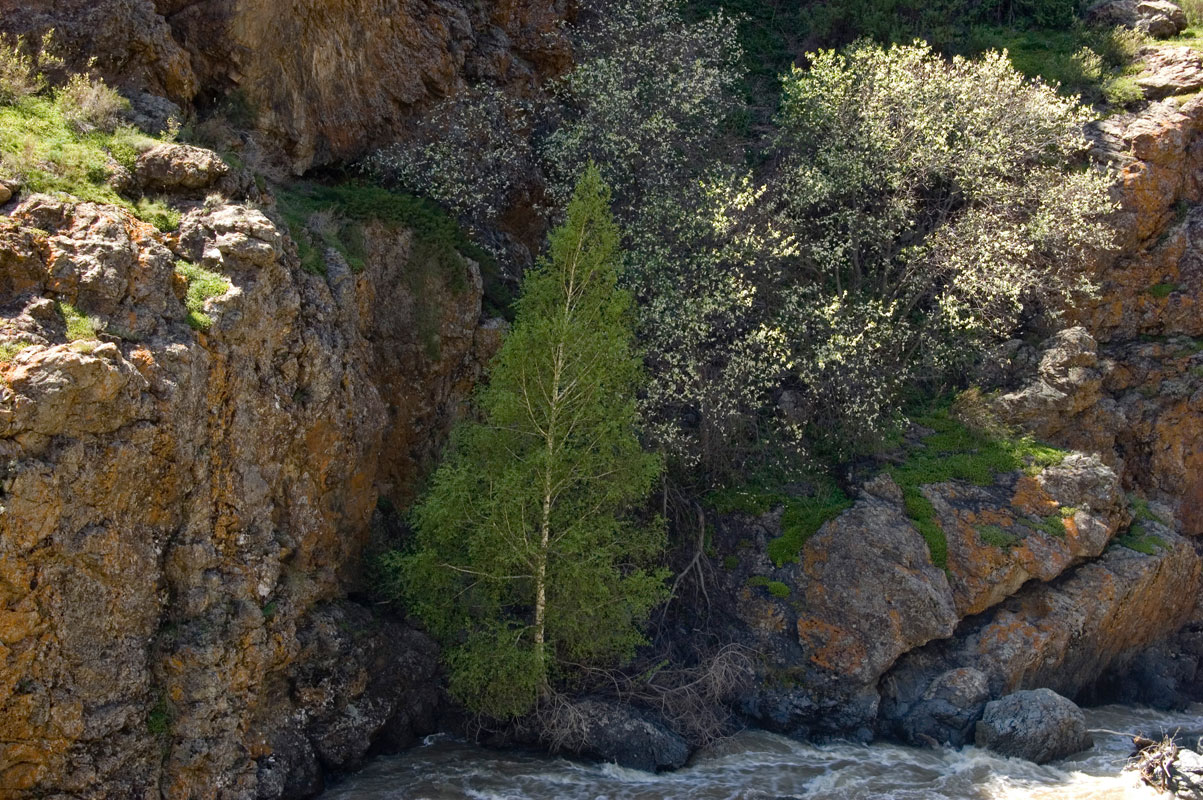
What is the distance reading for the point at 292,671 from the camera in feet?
47.2

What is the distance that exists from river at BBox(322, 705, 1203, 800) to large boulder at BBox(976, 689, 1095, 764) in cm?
19

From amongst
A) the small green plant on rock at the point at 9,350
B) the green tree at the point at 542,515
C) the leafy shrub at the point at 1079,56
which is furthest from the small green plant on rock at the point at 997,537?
the small green plant on rock at the point at 9,350

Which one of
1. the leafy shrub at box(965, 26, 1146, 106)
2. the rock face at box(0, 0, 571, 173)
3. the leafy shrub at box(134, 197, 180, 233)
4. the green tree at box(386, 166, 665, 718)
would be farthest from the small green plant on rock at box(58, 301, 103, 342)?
the leafy shrub at box(965, 26, 1146, 106)

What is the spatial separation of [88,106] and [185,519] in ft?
20.8

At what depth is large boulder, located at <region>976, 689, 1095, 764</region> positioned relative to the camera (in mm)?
16000

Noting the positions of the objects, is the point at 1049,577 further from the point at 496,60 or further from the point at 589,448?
the point at 496,60

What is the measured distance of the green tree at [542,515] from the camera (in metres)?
15.2

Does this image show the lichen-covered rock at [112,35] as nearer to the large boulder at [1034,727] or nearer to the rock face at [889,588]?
the rock face at [889,588]

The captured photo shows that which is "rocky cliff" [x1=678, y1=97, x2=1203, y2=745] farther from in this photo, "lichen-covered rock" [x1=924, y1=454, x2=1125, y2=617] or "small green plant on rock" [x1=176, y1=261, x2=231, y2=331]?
"small green plant on rock" [x1=176, y1=261, x2=231, y2=331]

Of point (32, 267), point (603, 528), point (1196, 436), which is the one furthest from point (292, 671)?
point (1196, 436)

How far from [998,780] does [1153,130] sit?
53.9 feet

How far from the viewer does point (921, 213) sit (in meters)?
23.2

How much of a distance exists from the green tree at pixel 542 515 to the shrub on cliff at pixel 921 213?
212 inches

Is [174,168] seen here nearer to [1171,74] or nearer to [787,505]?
[787,505]
